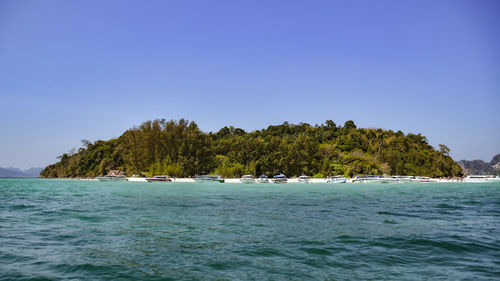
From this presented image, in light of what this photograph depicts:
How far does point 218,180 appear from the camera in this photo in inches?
4200

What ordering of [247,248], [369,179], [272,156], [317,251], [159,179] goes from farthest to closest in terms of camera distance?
[272,156]
[159,179]
[369,179]
[247,248]
[317,251]

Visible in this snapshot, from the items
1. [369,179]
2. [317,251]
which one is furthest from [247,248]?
[369,179]

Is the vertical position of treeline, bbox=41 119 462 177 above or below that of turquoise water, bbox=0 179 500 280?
above

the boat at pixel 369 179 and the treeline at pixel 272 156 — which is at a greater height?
the treeline at pixel 272 156

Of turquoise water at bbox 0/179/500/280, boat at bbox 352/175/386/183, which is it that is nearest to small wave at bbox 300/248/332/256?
turquoise water at bbox 0/179/500/280

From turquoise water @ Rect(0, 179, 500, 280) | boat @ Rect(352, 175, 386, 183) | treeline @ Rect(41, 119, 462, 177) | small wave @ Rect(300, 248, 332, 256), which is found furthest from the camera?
treeline @ Rect(41, 119, 462, 177)

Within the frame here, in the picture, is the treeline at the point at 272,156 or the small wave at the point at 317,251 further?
the treeline at the point at 272,156

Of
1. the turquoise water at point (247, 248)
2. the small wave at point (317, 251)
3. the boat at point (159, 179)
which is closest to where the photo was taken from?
the turquoise water at point (247, 248)

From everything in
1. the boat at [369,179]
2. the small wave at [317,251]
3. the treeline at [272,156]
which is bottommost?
the small wave at [317,251]

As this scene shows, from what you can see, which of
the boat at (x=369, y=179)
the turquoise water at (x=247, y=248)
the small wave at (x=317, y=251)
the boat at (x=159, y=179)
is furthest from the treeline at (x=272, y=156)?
the small wave at (x=317, y=251)


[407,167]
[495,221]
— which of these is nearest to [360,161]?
[407,167]

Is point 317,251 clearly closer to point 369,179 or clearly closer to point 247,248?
point 247,248

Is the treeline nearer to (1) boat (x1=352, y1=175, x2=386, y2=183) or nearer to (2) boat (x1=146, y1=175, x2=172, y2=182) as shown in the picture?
(2) boat (x1=146, y1=175, x2=172, y2=182)

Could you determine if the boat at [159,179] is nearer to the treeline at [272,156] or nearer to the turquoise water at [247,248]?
the treeline at [272,156]
